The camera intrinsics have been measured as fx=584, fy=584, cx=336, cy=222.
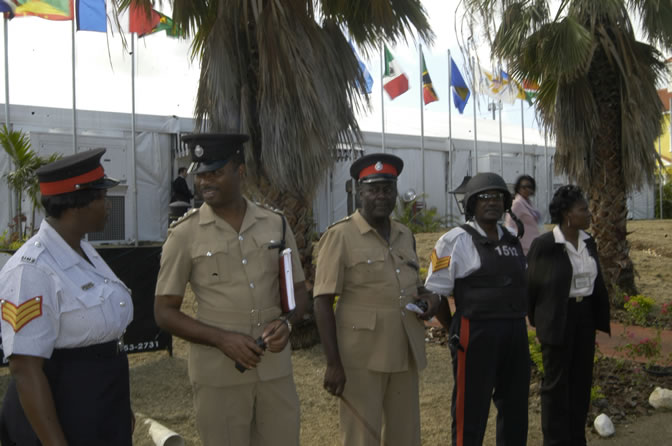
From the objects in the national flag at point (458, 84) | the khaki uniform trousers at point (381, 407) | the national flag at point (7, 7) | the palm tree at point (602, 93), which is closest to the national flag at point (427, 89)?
the national flag at point (458, 84)

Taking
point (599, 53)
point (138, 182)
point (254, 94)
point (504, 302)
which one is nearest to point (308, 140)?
point (254, 94)

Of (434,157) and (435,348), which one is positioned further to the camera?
(434,157)

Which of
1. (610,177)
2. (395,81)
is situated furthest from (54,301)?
(395,81)

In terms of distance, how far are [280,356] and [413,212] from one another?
13.8 meters

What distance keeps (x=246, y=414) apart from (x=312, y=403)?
271 cm

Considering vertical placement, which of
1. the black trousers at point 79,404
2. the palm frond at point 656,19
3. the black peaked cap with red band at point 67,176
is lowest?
the black trousers at point 79,404

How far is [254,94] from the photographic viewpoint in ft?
21.0

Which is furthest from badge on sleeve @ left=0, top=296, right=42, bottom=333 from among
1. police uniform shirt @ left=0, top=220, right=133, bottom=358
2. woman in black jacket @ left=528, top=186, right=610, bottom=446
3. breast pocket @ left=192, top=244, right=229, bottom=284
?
woman in black jacket @ left=528, top=186, right=610, bottom=446

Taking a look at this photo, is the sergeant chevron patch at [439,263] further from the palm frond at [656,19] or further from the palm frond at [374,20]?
the palm frond at [656,19]

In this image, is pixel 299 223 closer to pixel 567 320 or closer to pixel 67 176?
pixel 567 320

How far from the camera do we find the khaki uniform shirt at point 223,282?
258 cm

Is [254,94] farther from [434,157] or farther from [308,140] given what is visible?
[434,157]

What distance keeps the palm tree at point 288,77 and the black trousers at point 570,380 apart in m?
3.22

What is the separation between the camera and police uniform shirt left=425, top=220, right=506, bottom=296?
328cm
